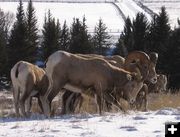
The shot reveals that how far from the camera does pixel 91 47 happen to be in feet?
215

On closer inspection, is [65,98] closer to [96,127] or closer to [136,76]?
[136,76]

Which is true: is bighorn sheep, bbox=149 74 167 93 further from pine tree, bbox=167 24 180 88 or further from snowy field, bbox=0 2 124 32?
snowy field, bbox=0 2 124 32

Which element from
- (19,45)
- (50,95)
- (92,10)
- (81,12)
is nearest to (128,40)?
(19,45)

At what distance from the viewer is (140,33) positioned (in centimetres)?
7100

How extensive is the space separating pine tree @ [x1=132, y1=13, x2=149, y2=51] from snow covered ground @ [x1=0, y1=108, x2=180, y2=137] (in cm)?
5257

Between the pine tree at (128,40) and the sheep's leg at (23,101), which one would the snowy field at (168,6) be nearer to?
the pine tree at (128,40)

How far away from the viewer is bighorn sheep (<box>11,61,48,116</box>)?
16.7 meters

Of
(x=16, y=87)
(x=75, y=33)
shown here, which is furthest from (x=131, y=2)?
(x=16, y=87)

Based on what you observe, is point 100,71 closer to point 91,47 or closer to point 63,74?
point 63,74

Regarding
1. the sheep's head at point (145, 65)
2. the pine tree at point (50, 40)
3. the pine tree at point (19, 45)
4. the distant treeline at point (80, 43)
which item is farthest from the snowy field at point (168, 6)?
the sheep's head at point (145, 65)

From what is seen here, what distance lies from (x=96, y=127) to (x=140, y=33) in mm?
60980

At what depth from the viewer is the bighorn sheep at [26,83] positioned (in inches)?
656

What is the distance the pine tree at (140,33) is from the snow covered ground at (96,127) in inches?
2070

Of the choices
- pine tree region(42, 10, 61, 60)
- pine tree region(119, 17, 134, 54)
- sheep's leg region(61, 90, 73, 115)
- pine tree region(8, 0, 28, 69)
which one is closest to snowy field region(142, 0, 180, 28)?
pine tree region(119, 17, 134, 54)
